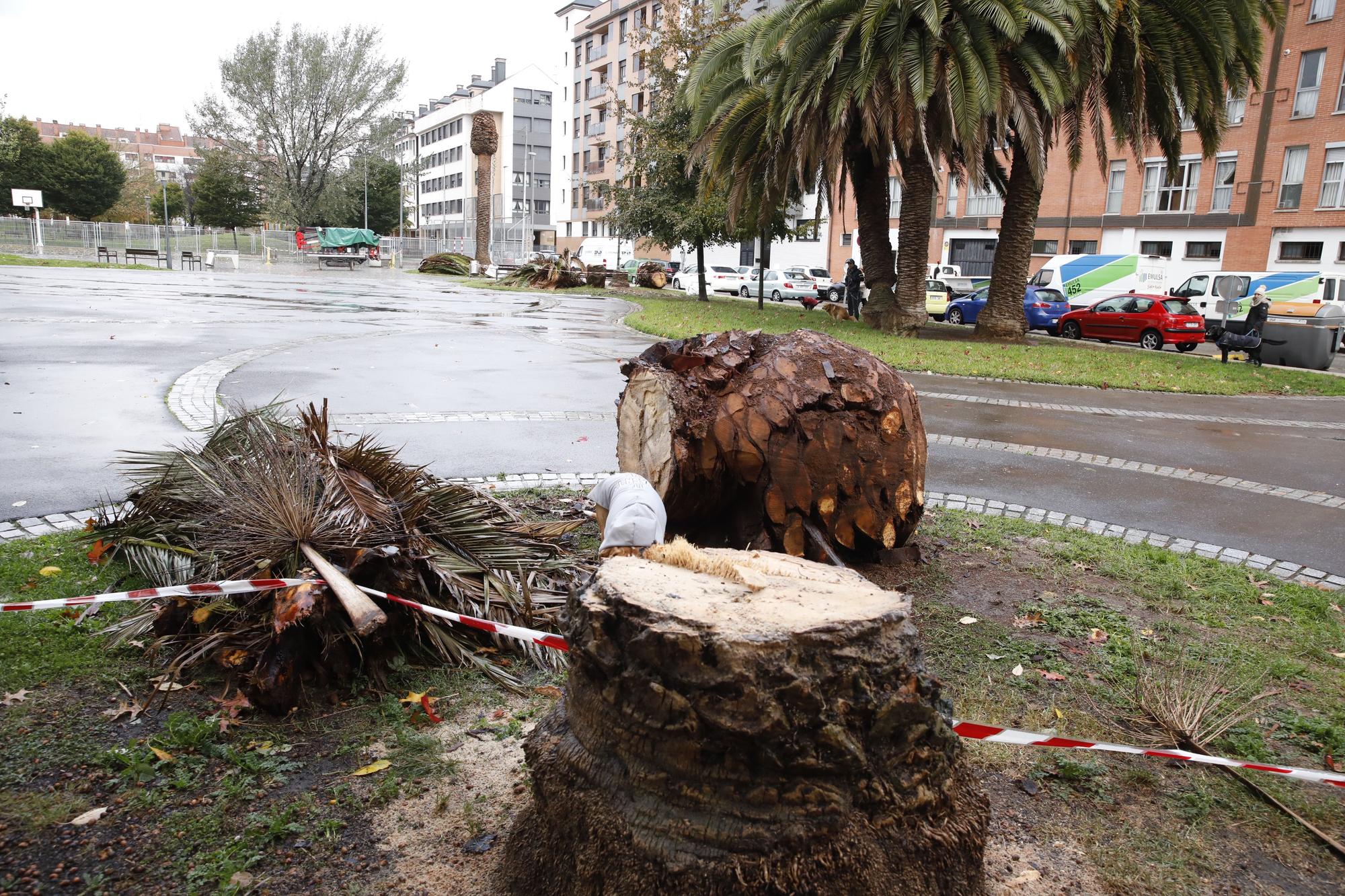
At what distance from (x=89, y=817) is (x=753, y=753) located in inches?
84.8

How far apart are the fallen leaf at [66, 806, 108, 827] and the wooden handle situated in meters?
0.93

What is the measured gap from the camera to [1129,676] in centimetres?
425

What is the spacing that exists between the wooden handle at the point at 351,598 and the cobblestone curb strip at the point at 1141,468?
726 cm

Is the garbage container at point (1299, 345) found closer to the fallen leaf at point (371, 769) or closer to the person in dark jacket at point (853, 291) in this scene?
the person in dark jacket at point (853, 291)

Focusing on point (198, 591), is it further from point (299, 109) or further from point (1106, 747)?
point (299, 109)

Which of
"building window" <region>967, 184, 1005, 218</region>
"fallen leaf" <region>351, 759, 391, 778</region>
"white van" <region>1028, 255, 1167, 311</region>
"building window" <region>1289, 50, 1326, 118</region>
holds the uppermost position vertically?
"building window" <region>1289, 50, 1326, 118</region>

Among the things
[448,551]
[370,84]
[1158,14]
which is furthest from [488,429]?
[370,84]

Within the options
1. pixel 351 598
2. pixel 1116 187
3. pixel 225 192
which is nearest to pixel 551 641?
pixel 351 598

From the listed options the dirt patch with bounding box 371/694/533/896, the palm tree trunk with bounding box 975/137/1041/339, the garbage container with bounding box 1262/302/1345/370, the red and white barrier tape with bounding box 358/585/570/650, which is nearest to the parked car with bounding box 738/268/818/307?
the palm tree trunk with bounding box 975/137/1041/339

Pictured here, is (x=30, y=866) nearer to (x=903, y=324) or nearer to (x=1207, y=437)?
(x=1207, y=437)

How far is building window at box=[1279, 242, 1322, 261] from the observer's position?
3778cm

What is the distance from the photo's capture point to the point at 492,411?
1059cm

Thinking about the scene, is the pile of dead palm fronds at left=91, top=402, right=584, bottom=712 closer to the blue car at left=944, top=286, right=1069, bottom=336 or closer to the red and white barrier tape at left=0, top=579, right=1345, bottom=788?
the red and white barrier tape at left=0, top=579, right=1345, bottom=788

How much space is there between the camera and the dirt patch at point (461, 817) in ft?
9.12
